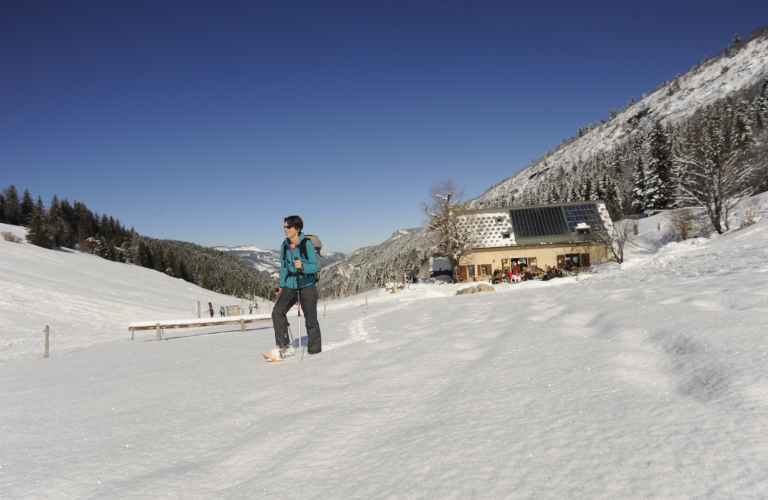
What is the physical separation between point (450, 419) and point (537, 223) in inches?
1507

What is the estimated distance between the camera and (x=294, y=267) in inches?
254

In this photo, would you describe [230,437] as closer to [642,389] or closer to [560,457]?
[560,457]

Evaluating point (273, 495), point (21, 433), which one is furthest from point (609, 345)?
point (21, 433)

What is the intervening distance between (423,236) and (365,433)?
1490 inches

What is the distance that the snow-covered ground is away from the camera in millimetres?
2090

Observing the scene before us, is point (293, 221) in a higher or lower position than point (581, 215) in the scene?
lower

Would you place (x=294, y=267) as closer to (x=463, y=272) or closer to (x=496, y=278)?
(x=496, y=278)

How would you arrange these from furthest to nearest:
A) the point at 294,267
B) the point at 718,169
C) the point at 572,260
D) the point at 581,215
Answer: the point at 581,215, the point at 572,260, the point at 718,169, the point at 294,267

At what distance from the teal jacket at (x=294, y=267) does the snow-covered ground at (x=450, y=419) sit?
4.09 ft

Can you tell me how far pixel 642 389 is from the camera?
114 inches

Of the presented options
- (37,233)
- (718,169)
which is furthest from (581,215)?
(37,233)

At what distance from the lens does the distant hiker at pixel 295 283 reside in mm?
6270

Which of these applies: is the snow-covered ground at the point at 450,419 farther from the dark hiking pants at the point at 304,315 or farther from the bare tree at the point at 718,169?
the bare tree at the point at 718,169

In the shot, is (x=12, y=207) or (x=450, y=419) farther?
(x=12, y=207)
